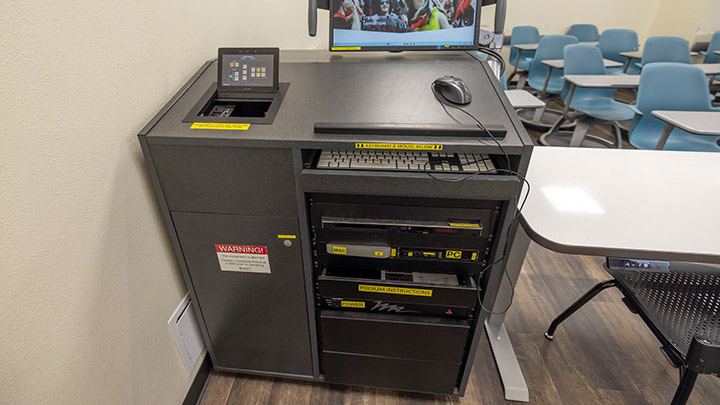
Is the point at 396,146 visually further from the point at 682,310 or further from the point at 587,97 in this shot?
the point at 587,97

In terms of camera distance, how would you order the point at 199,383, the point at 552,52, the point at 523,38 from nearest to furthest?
1. the point at 199,383
2. the point at 552,52
3. the point at 523,38

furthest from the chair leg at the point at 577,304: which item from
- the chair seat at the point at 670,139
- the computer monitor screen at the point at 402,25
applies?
the chair seat at the point at 670,139

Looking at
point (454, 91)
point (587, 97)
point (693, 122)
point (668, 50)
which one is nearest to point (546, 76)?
point (587, 97)

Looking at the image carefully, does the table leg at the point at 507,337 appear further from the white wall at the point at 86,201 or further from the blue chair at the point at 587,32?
the blue chair at the point at 587,32

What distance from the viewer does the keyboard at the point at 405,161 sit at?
0.82 m

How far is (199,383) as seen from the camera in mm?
1247

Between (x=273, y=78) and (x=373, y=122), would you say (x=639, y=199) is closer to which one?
(x=373, y=122)

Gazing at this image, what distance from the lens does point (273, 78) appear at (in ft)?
3.08

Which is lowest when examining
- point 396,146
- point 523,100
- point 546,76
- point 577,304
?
point 577,304

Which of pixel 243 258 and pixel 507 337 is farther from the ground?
pixel 243 258

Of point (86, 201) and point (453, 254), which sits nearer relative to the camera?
point (86, 201)

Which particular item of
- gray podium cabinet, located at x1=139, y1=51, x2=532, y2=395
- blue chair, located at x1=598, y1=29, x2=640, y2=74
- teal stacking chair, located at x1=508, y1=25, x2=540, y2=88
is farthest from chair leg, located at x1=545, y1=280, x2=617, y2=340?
blue chair, located at x1=598, y1=29, x2=640, y2=74

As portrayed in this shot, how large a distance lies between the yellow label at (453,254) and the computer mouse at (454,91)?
0.38 metres

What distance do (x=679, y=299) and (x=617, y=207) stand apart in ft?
1.30
